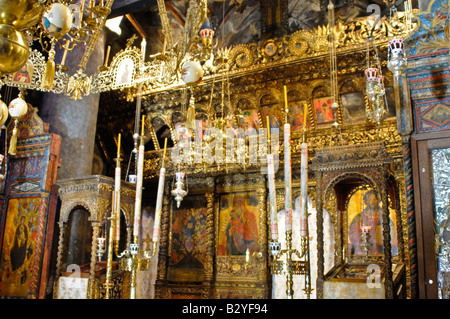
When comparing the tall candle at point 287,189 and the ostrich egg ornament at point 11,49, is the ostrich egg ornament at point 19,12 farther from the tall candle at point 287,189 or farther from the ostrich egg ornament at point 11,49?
the tall candle at point 287,189

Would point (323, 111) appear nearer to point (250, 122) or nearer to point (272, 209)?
point (250, 122)

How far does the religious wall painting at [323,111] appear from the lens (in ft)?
27.2

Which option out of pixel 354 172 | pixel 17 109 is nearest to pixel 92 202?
pixel 17 109

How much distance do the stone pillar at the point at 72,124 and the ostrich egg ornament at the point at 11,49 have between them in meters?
6.38

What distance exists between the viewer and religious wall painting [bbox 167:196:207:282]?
30.5ft

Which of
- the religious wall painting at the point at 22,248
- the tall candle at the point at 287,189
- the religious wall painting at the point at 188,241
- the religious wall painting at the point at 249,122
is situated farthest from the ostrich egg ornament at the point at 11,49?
the religious wall painting at the point at 188,241

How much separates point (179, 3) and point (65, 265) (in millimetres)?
5974

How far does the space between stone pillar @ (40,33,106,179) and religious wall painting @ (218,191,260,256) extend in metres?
3.13

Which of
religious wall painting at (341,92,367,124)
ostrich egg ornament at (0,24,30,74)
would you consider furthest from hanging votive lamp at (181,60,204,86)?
religious wall painting at (341,92,367,124)

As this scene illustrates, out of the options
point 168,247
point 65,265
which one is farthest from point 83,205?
point 168,247

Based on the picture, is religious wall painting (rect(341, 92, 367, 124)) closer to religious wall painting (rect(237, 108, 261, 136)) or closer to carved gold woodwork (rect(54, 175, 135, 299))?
religious wall painting (rect(237, 108, 261, 136))

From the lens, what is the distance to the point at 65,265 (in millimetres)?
7242

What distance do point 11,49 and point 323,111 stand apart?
291 inches
